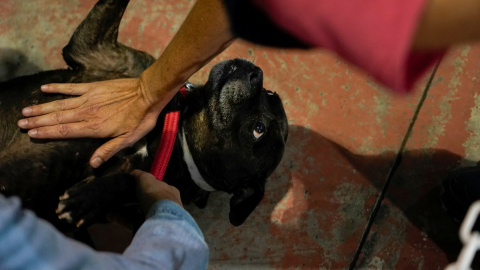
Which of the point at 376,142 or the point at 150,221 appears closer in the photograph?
the point at 150,221

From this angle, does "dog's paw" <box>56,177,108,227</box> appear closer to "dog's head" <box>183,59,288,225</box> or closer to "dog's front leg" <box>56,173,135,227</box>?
"dog's front leg" <box>56,173,135,227</box>

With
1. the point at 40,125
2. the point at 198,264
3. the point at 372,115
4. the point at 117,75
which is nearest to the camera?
the point at 198,264

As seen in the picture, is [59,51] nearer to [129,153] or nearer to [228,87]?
[129,153]

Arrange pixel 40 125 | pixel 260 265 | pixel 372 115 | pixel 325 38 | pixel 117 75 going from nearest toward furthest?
pixel 325 38 < pixel 40 125 < pixel 117 75 < pixel 260 265 < pixel 372 115

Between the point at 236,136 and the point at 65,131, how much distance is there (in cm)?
75

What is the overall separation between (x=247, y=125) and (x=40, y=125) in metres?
0.91

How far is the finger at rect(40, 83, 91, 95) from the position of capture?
207cm

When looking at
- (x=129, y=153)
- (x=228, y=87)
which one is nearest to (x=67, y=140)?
(x=129, y=153)

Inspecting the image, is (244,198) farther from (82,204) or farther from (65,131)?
(65,131)

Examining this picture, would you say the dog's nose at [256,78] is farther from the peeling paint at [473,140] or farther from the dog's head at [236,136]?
the peeling paint at [473,140]

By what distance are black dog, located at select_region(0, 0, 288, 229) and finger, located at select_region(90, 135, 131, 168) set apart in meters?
0.08

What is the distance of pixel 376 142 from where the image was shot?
2779 millimetres

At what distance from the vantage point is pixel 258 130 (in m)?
2.13

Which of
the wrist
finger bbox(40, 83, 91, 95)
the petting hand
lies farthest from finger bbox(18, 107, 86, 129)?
the wrist
